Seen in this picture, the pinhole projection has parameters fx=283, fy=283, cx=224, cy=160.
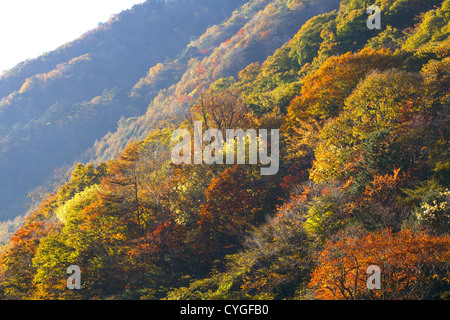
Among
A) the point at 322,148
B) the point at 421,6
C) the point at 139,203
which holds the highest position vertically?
the point at 421,6

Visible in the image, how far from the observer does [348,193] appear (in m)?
22.6

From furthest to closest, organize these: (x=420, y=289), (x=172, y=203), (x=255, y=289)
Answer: (x=172, y=203) → (x=255, y=289) → (x=420, y=289)

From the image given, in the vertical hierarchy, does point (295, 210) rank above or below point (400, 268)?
above

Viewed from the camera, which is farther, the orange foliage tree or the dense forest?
the dense forest

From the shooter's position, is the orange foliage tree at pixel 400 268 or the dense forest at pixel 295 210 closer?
the orange foliage tree at pixel 400 268

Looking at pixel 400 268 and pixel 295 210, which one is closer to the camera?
pixel 400 268
